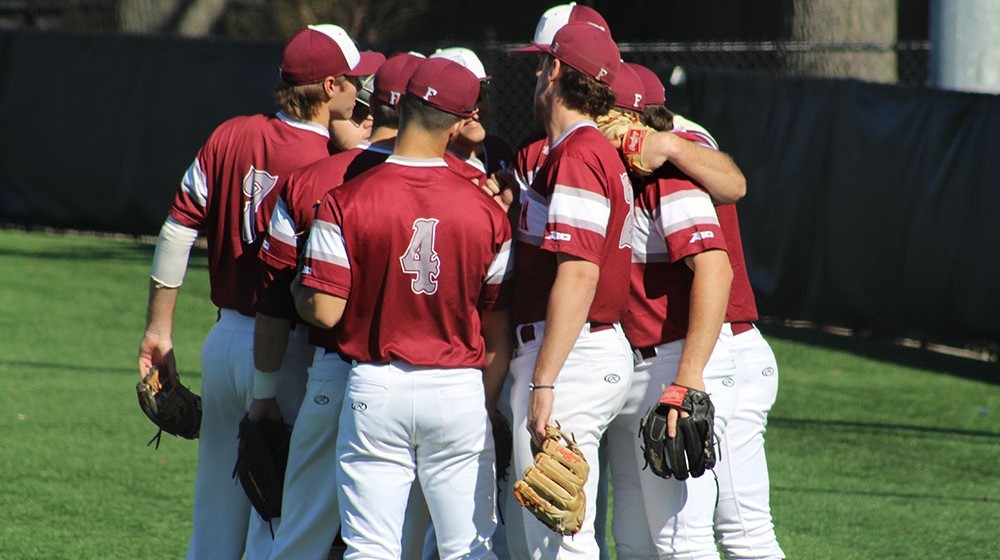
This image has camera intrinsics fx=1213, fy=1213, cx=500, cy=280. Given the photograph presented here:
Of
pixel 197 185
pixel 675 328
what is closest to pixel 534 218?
pixel 675 328

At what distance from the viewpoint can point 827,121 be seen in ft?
35.5

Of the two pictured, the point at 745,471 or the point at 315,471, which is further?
the point at 745,471

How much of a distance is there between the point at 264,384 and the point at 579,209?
1.26 metres

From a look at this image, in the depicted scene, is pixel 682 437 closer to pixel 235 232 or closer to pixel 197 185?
pixel 235 232

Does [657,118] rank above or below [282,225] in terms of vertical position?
above

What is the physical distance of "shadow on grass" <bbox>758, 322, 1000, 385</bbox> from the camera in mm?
9688

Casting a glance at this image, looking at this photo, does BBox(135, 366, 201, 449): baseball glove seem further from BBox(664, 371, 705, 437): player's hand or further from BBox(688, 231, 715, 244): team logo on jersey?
BBox(688, 231, 715, 244): team logo on jersey

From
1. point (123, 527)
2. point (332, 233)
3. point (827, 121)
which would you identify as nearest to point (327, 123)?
point (332, 233)

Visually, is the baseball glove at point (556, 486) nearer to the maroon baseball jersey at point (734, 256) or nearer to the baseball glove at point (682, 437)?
the baseball glove at point (682, 437)

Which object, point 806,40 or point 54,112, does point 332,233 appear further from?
point 54,112

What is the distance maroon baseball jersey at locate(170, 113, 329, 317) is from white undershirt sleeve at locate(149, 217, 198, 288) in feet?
0.12

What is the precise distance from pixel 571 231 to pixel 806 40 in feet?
36.5

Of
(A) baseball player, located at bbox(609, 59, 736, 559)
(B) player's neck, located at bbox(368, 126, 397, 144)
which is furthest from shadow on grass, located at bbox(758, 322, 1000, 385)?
(B) player's neck, located at bbox(368, 126, 397, 144)

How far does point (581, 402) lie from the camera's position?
12.5 feet
